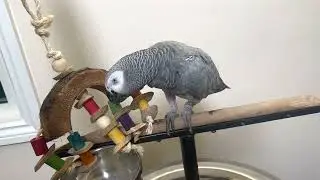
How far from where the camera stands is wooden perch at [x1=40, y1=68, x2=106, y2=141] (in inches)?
19.3

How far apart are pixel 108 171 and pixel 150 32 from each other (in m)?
0.25

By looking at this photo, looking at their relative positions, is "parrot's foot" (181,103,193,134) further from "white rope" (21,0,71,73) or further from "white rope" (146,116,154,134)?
"white rope" (21,0,71,73)

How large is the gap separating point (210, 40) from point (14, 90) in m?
0.37

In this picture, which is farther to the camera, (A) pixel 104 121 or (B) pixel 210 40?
(B) pixel 210 40

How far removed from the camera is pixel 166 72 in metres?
0.49

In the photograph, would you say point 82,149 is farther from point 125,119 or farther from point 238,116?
point 238,116

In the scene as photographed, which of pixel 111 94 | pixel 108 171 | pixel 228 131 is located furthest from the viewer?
pixel 228 131

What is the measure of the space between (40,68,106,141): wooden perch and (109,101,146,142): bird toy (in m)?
0.04

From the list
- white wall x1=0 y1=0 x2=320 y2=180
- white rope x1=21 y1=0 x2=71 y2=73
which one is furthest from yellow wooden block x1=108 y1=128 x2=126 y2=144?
white wall x1=0 y1=0 x2=320 y2=180

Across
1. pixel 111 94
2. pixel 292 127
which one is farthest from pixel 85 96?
pixel 292 127

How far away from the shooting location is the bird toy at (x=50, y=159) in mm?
516

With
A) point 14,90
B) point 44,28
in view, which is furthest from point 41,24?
point 14,90

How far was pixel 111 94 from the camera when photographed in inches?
19.1

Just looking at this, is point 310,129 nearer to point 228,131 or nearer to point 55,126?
point 228,131
